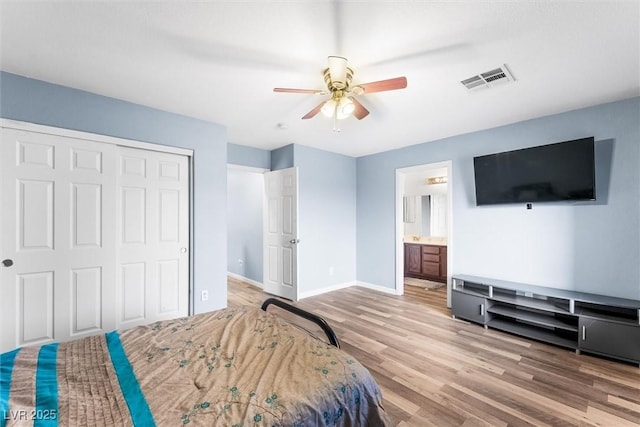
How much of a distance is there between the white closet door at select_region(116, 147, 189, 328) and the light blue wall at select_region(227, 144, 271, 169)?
1113 mm

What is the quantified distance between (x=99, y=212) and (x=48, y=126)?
83 cm

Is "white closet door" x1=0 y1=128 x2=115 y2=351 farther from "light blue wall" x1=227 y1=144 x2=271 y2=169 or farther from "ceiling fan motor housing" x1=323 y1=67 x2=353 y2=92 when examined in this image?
"ceiling fan motor housing" x1=323 y1=67 x2=353 y2=92

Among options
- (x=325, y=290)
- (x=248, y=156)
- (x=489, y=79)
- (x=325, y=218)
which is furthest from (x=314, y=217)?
(x=489, y=79)

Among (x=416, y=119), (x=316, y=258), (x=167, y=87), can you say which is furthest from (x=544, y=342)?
(x=167, y=87)

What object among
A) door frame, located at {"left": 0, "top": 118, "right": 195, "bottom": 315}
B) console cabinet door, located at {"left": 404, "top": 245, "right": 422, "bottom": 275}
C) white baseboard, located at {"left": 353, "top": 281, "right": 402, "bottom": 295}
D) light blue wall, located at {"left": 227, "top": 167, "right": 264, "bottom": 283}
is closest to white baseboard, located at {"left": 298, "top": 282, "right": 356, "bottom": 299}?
white baseboard, located at {"left": 353, "top": 281, "right": 402, "bottom": 295}

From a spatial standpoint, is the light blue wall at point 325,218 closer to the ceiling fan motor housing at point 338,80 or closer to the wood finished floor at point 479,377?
the wood finished floor at point 479,377

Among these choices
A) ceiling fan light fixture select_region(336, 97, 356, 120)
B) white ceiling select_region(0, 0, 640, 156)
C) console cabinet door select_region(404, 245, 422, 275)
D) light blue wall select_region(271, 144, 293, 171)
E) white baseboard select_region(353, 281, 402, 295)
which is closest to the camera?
white ceiling select_region(0, 0, 640, 156)

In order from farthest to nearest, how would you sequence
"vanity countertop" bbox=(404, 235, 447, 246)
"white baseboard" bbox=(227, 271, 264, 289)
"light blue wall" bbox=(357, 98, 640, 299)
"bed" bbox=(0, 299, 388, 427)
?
"vanity countertop" bbox=(404, 235, 447, 246) < "white baseboard" bbox=(227, 271, 264, 289) < "light blue wall" bbox=(357, 98, 640, 299) < "bed" bbox=(0, 299, 388, 427)

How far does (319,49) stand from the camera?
189cm

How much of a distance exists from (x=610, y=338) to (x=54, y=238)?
5.04 meters

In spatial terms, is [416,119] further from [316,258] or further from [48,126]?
[48,126]

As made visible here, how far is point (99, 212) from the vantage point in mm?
2604

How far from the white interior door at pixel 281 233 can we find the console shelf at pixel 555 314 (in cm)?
232

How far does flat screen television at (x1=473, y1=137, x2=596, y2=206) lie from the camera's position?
2.75 meters
